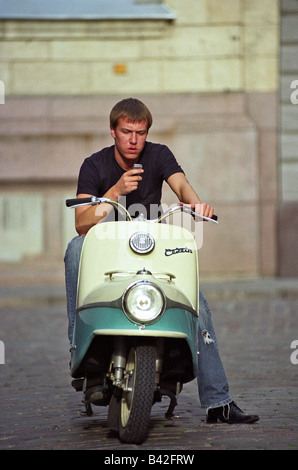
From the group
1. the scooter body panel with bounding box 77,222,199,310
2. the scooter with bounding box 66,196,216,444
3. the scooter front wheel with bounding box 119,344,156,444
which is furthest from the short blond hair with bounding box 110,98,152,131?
the scooter front wheel with bounding box 119,344,156,444

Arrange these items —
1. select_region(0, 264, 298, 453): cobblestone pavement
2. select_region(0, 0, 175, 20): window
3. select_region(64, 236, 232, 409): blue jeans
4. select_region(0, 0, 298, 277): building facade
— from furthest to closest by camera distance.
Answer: select_region(0, 0, 175, 20): window < select_region(0, 0, 298, 277): building facade < select_region(64, 236, 232, 409): blue jeans < select_region(0, 264, 298, 453): cobblestone pavement

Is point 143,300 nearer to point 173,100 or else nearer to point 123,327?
point 123,327

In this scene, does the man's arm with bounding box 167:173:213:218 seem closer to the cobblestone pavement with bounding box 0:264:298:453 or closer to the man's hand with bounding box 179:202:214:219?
the man's hand with bounding box 179:202:214:219

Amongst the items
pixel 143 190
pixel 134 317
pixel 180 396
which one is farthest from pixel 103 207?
pixel 180 396

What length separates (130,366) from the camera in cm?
421

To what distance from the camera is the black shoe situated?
4730 mm

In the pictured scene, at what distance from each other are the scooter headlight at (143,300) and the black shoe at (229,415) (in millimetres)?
897

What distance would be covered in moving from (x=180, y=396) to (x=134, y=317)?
6.24 feet

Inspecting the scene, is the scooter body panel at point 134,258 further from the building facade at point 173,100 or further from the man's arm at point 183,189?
the building facade at point 173,100

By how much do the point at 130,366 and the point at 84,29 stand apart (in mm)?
10588

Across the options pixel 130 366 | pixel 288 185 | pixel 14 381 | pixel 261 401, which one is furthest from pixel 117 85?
pixel 130 366

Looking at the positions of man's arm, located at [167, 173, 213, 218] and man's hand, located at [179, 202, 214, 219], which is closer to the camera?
man's hand, located at [179, 202, 214, 219]

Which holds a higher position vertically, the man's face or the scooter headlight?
the man's face

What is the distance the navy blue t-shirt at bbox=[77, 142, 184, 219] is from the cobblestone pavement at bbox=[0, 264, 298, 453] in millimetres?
1079
